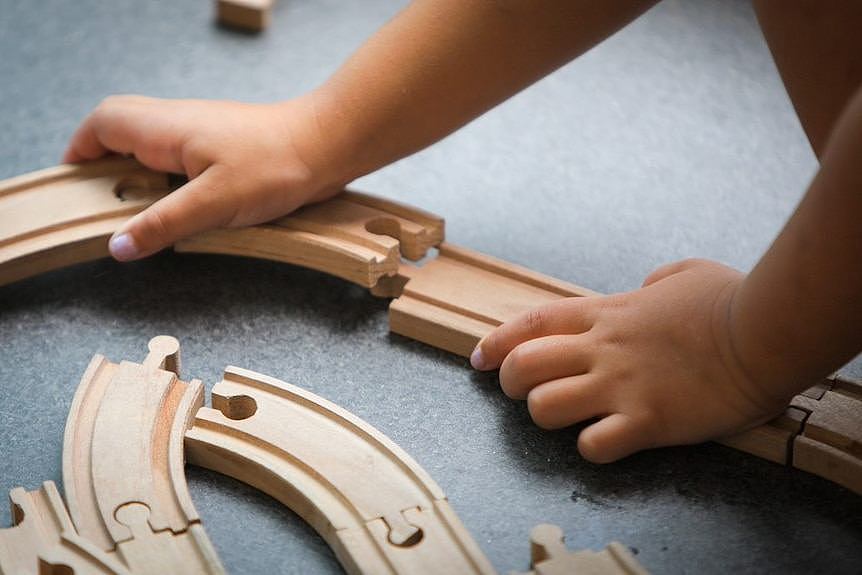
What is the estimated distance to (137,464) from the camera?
2.66 feet

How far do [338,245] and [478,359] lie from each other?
0.16m

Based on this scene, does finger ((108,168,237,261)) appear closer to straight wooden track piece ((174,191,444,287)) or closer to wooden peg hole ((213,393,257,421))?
straight wooden track piece ((174,191,444,287))

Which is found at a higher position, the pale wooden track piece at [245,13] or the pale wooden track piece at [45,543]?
the pale wooden track piece at [245,13]

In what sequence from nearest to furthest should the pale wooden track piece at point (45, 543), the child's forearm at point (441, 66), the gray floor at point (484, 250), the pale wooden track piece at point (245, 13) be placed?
1. the pale wooden track piece at point (45, 543)
2. the gray floor at point (484, 250)
3. the child's forearm at point (441, 66)
4. the pale wooden track piece at point (245, 13)

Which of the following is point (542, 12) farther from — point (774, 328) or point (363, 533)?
point (363, 533)

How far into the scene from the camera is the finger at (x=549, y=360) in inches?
34.4

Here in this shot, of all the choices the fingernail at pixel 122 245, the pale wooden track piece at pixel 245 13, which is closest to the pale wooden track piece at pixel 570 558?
the fingernail at pixel 122 245

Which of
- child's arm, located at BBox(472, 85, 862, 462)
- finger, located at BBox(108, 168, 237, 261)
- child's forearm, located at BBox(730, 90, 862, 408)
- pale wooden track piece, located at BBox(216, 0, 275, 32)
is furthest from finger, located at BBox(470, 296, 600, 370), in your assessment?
pale wooden track piece, located at BBox(216, 0, 275, 32)

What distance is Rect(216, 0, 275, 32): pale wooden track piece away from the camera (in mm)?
1394

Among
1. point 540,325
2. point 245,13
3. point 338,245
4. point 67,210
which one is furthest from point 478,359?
point 245,13

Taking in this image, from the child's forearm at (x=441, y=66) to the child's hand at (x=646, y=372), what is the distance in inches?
8.2

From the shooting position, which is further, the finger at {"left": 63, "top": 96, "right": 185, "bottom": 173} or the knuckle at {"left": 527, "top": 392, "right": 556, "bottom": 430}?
the finger at {"left": 63, "top": 96, "right": 185, "bottom": 173}

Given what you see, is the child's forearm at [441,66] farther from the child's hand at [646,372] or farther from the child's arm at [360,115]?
the child's hand at [646,372]

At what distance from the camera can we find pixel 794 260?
2.51ft
